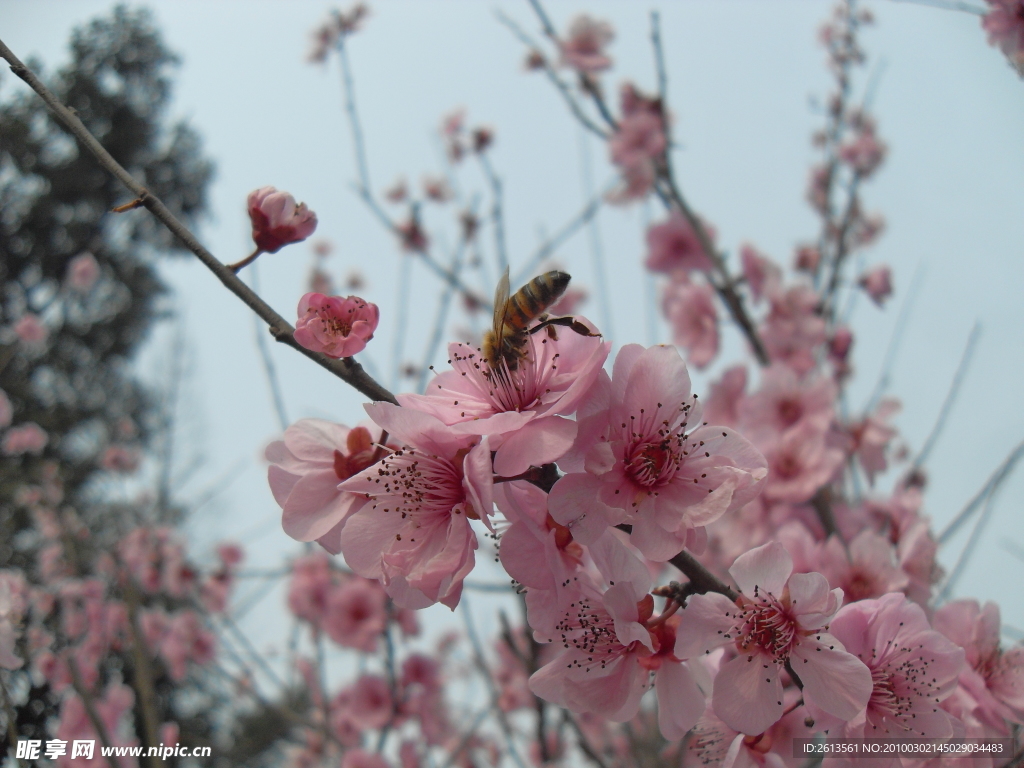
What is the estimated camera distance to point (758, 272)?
2277 mm

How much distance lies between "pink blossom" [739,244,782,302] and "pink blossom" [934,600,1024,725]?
132 cm

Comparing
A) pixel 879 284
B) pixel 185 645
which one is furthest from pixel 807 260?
pixel 185 645

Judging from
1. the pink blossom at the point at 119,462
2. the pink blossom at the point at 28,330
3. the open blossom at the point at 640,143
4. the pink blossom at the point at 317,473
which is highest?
the pink blossom at the point at 28,330

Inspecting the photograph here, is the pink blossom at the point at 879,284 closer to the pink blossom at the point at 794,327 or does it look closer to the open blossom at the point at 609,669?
the pink blossom at the point at 794,327

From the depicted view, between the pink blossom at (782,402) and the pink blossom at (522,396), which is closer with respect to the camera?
the pink blossom at (522,396)

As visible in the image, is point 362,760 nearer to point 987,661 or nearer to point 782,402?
point 782,402

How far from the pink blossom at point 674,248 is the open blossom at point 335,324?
2.01 m

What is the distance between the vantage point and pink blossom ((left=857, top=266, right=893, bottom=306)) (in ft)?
8.12

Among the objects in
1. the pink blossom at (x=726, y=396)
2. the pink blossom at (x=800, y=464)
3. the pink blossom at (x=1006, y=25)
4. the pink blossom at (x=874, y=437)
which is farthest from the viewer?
the pink blossom at (x=726, y=396)

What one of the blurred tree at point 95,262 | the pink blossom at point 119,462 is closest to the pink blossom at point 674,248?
the pink blossom at point 119,462

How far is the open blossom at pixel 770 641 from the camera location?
0.72 meters

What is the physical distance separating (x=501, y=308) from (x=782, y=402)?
1.38m

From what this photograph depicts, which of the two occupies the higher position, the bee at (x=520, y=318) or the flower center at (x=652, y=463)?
the bee at (x=520, y=318)

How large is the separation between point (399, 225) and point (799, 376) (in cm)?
238
